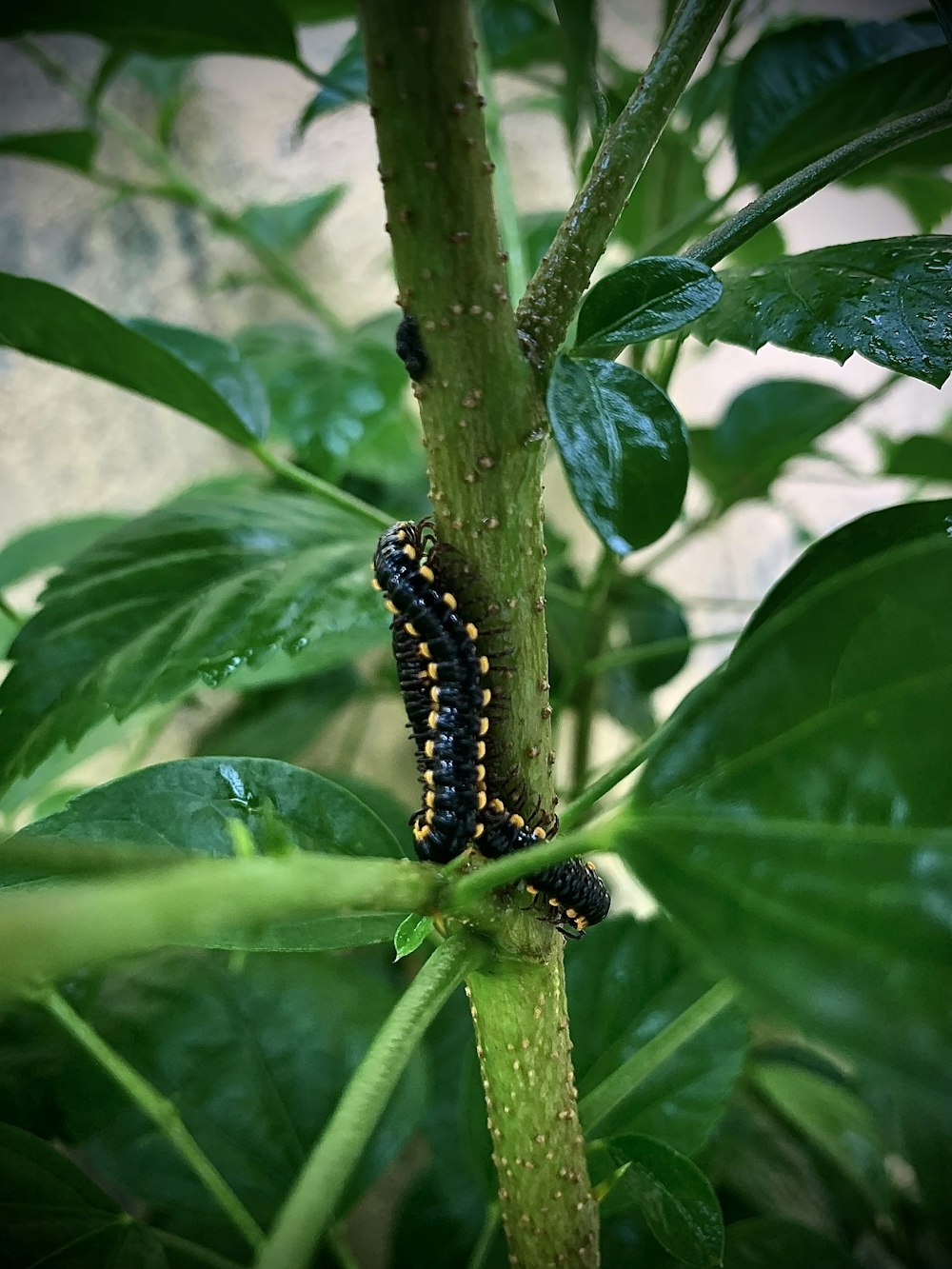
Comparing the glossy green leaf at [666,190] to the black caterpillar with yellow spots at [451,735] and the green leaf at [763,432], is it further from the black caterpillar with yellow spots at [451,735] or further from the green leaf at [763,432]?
the black caterpillar with yellow spots at [451,735]

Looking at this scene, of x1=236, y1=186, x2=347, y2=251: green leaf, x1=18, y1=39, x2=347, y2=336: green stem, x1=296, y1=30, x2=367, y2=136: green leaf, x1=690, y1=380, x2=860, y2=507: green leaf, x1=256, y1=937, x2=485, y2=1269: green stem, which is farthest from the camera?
x1=236, y1=186, x2=347, y2=251: green leaf

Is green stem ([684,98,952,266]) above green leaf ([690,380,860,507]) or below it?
below

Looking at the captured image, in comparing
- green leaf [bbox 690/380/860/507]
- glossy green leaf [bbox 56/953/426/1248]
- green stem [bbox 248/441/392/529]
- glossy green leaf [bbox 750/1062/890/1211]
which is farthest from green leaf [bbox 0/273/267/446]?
glossy green leaf [bbox 750/1062/890/1211]

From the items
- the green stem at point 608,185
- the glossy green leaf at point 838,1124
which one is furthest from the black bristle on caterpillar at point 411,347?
the glossy green leaf at point 838,1124

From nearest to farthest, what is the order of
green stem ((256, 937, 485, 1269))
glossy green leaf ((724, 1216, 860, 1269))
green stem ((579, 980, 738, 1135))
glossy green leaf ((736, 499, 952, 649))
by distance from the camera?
green stem ((256, 937, 485, 1269)), glossy green leaf ((736, 499, 952, 649)), green stem ((579, 980, 738, 1135)), glossy green leaf ((724, 1216, 860, 1269))

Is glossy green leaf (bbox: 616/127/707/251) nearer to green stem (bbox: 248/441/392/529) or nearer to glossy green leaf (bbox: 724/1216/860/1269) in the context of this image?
green stem (bbox: 248/441/392/529)

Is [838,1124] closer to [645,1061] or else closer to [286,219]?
[645,1061]

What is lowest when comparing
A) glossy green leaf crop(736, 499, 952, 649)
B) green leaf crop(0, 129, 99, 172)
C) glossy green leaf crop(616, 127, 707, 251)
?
glossy green leaf crop(736, 499, 952, 649)

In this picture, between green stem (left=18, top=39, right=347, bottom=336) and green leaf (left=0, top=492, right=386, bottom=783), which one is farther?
green stem (left=18, top=39, right=347, bottom=336)
